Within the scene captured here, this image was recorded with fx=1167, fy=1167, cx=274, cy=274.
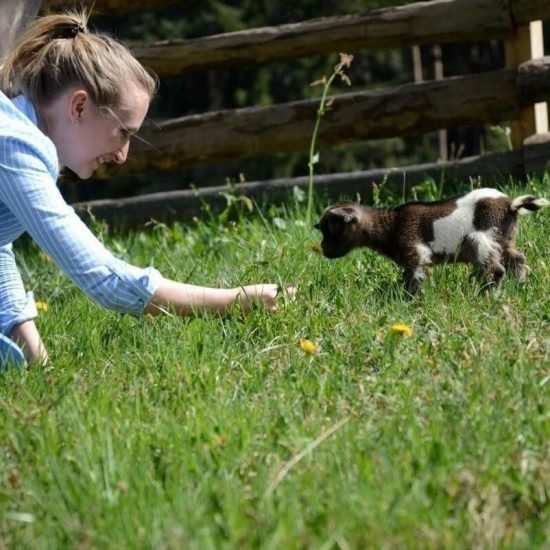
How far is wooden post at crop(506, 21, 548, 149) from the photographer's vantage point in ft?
26.1

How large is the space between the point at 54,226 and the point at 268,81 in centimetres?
1493

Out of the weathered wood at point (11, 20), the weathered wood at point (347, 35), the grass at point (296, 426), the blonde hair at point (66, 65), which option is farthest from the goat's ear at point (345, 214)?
the weathered wood at point (347, 35)

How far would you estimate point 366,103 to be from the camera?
8195 millimetres

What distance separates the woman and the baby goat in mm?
838

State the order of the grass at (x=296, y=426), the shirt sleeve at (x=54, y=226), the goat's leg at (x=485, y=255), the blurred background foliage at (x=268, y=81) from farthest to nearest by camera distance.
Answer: the blurred background foliage at (x=268, y=81) → the goat's leg at (x=485, y=255) → the shirt sleeve at (x=54, y=226) → the grass at (x=296, y=426)

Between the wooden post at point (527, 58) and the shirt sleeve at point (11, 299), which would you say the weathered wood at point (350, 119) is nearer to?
the wooden post at point (527, 58)

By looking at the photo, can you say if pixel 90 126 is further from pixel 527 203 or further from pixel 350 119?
pixel 350 119

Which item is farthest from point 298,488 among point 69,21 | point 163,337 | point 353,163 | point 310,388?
point 353,163

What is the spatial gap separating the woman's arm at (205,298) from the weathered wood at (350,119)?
3.59m

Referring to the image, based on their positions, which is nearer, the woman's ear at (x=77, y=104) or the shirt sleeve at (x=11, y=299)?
the woman's ear at (x=77, y=104)

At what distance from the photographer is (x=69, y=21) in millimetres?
4605

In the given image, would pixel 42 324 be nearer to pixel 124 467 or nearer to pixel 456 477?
pixel 124 467

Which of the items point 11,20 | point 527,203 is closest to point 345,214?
point 527,203

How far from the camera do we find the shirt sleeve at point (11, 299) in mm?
4746
